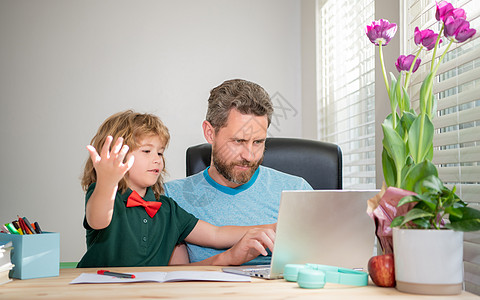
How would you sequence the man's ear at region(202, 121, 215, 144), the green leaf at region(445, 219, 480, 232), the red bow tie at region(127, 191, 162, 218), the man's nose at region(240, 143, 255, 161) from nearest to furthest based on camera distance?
the green leaf at region(445, 219, 480, 232) < the red bow tie at region(127, 191, 162, 218) < the man's nose at region(240, 143, 255, 161) < the man's ear at region(202, 121, 215, 144)

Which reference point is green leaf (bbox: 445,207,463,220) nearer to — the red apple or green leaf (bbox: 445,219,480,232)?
green leaf (bbox: 445,219,480,232)

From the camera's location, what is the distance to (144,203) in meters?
1.61

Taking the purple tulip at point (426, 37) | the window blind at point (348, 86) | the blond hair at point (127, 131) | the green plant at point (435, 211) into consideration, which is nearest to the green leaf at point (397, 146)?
the green plant at point (435, 211)

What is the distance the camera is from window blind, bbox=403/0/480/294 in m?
1.29

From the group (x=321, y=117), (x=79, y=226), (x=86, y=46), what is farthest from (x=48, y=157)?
(x=321, y=117)

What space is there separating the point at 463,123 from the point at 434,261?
1.99ft

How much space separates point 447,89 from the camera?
1.47 m

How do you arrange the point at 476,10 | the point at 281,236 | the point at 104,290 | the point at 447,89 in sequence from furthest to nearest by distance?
the point at 447,89, the point at 476,10, the point at 281,236, the point at 104,290

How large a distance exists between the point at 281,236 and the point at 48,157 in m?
2.61

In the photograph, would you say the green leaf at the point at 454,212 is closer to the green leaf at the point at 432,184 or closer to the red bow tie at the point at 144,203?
the green leaf at the point at 432,184

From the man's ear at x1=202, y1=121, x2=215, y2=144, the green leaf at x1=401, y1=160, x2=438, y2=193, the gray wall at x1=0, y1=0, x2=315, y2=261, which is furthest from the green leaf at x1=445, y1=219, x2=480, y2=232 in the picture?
the gray wall at x1=0, y1=0, x2=315, y2=261

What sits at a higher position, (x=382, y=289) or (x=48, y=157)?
(x=48, y=157)

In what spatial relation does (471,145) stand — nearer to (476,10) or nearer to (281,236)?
(476,10)

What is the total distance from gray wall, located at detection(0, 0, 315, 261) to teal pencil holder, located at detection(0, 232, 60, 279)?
2.21m
